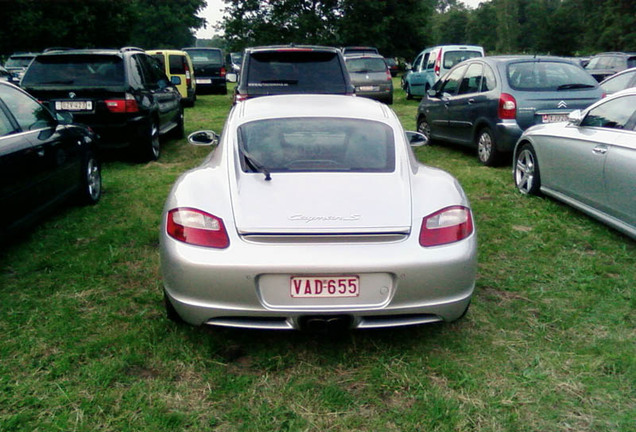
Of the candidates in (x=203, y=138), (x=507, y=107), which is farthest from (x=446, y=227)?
(x=507, y=107)

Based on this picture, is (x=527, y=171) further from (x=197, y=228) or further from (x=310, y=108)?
(x=197, y=228)

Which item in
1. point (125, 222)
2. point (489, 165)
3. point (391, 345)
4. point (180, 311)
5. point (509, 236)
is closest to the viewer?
point (180, 311)

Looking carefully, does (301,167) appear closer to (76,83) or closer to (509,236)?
(509,236)

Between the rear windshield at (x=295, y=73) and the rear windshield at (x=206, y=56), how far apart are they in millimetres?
16013

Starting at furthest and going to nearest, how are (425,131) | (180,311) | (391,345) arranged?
(425,131)
(391,345)
(180,311)

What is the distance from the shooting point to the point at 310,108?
13.8 ft

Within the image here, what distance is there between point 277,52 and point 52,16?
31.4m

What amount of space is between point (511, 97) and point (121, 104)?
532 centimetres

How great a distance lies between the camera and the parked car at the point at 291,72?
8133mm

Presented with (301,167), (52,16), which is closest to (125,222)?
(301,167)

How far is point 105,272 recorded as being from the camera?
4.67 metres

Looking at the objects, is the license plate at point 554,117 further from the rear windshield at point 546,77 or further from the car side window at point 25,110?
the car side window at point 25,110

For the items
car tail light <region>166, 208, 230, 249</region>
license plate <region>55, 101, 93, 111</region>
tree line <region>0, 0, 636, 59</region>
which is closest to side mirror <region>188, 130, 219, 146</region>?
car tail light <region>166, 208, 230, 249</region>

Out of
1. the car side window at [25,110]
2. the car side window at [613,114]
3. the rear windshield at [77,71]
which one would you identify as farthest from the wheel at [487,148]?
the car side window at [25,110]
